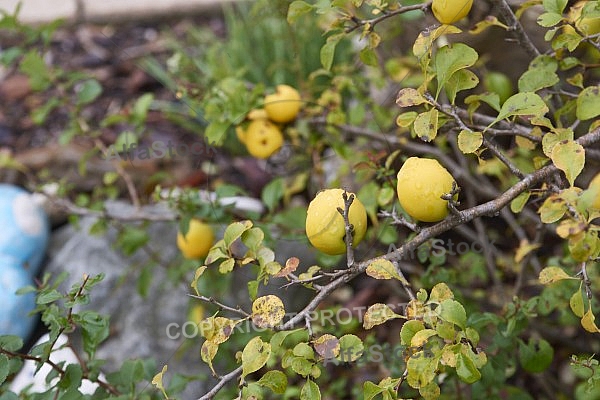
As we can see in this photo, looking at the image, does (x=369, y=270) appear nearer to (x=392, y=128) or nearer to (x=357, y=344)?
(x=357, y=344)

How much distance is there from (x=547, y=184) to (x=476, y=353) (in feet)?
0.73

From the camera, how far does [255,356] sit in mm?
732

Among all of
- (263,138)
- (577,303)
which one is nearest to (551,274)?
(577,303)

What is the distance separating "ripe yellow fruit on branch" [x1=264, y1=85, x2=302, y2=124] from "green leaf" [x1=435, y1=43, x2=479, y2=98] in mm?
459

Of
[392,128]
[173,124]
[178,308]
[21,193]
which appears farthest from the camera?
[173,124]

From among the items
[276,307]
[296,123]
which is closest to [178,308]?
[296,123]

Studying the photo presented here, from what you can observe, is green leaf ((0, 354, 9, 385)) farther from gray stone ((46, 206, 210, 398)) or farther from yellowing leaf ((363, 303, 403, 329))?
gray stone ((46, 206, 210, 398))

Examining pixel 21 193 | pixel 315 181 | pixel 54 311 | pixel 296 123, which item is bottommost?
pixel 21 193

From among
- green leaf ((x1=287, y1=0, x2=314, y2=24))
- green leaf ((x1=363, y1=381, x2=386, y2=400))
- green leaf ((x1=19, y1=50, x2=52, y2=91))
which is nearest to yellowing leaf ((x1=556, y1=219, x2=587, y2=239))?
green leaf ((x1=363, y1=381, x2=386, y2=400))

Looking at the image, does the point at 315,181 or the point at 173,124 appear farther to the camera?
the point at 173,124

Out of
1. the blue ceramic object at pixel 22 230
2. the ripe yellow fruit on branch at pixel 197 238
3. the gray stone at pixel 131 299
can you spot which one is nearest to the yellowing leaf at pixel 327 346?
the ripe yellow fruit on branch at pixel 197 238

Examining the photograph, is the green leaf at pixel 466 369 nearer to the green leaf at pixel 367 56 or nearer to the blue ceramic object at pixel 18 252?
the green leaf at pixel 367 56

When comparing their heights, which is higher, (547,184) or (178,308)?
(547,184)

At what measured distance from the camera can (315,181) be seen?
1538 mm
